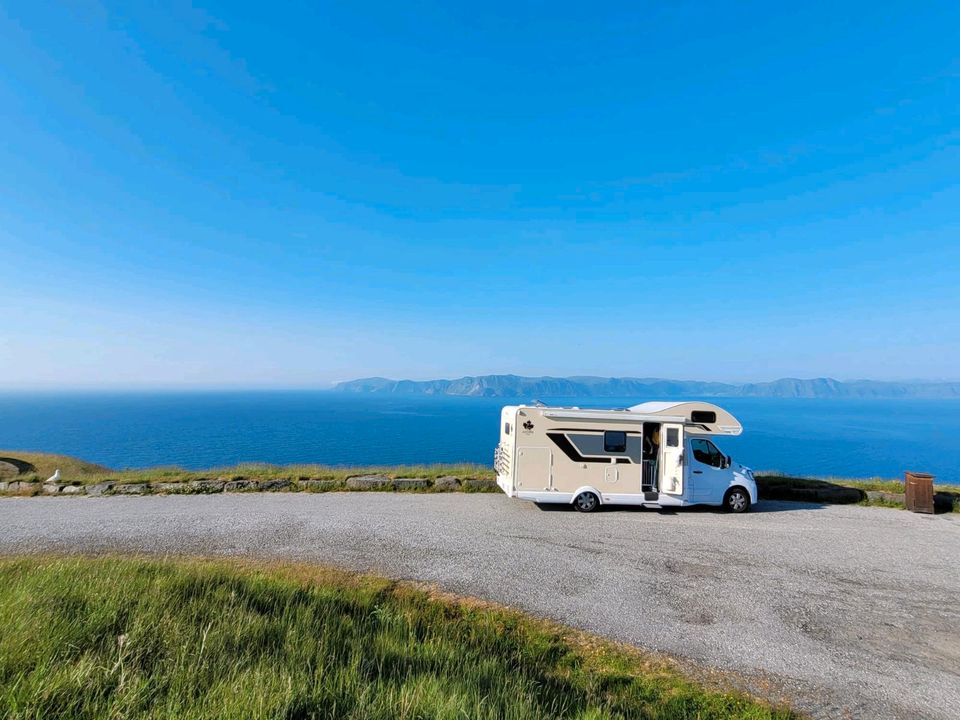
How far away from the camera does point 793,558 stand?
347 inches

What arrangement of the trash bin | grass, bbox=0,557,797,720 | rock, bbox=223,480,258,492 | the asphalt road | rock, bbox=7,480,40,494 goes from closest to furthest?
1. grass, bbox=0,557,797,720
2. the asphalt road
3. the trash bin
4. rock, bbox=7,480,40,494
5. rock, bbox=223,480,258,492

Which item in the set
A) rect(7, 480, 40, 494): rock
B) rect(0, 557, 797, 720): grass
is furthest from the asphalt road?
rect(7, 480, 40, 494): rock

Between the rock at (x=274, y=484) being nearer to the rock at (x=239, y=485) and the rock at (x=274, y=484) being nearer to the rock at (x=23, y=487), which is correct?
the rock at (x=239, y=485)

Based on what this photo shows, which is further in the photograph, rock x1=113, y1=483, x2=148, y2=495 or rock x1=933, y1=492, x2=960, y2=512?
rock x1=113, y1=483, x2=148, y2=495

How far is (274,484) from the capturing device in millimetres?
13641

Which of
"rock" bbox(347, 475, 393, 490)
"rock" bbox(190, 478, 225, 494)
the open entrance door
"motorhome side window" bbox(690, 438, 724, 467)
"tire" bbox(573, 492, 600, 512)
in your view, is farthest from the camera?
"rock" bbox(347, 475, 393, 490)

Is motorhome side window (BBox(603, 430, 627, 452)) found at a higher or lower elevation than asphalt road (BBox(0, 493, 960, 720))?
higher

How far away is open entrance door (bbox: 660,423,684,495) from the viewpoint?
37.9ft

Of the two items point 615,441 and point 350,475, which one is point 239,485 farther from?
point 615,441

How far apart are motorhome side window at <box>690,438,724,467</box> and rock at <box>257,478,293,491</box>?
39.1ft

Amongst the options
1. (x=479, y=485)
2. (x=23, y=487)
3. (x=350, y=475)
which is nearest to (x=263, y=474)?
(x=350, y=475)

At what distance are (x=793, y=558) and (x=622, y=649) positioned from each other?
5.34m

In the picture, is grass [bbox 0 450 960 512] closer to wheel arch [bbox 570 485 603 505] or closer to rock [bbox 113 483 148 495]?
rock [bbox 113 483 148 495]

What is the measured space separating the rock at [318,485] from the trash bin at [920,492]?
54.1ft
